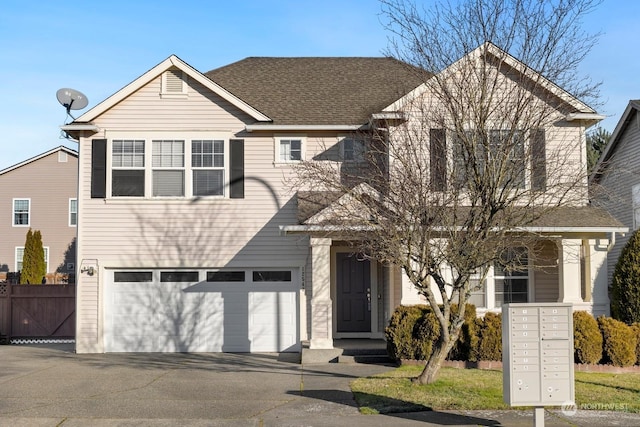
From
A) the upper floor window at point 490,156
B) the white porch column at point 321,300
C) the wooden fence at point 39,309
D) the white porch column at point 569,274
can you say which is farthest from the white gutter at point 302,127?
the wooden fence at point 39,309

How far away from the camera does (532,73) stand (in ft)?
41.0

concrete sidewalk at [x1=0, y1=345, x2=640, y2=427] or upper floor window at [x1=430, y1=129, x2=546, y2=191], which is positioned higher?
upper floor window at [x1=430, y1=129, x2=546, y2=191]

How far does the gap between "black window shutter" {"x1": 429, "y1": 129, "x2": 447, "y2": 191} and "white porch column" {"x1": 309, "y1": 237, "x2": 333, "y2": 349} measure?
4.34 meters

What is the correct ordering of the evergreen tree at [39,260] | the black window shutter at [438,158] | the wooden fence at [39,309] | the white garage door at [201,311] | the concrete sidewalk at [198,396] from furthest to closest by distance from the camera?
the evergreen tree at [39,260] < the wooden fence at [39,309] < the white garage door at [201,311] < the black window shutter at [438,158] < the concrete sidewalk at [198,396]

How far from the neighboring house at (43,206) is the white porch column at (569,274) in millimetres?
25259

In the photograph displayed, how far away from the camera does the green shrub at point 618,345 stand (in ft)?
48.2

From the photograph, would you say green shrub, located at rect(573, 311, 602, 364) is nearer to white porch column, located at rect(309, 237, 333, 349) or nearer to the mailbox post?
white porch column, located at rect(309, 237, 333, 349)

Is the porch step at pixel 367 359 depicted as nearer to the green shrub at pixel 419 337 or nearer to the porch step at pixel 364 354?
the porch step at pixel 364 354

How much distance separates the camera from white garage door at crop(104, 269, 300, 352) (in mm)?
18828

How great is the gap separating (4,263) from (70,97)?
19526 mm

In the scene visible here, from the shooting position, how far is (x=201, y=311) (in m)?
18.9

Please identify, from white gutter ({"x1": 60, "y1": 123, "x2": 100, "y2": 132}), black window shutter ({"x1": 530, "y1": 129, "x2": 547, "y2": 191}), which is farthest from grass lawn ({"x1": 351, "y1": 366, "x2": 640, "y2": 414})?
white gutter ({"x1": 60, "y1": 123, "x2": 100, "y2": 132})

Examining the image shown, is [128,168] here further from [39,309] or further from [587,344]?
[587,344]

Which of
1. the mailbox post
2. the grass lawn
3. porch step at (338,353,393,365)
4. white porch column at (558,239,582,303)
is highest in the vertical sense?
white porch column at (558,239,582,303)
